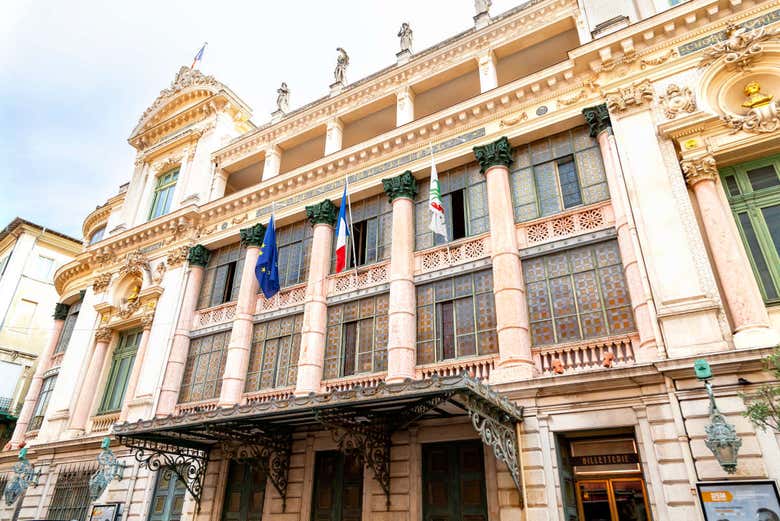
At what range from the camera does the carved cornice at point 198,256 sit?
2069cm

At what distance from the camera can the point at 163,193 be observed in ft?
81.9

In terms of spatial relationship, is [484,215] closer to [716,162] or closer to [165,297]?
[716,162]

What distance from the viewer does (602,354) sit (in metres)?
11.2

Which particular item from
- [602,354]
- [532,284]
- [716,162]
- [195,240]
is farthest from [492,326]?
[195,240]

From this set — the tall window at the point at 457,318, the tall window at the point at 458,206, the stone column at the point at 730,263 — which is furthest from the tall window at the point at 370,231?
the stone column at the point at 730,263

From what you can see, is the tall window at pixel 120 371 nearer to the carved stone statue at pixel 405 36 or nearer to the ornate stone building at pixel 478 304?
the ornate stone building at pixel 478 304

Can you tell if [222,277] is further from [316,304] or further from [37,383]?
[37,383]

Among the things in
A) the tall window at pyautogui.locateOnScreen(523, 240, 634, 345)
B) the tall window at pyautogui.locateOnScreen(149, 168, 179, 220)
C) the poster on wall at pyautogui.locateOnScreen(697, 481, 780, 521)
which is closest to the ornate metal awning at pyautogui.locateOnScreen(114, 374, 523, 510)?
the tall window at pyautogui.locateOnScreen(523, 240, 634, 345)

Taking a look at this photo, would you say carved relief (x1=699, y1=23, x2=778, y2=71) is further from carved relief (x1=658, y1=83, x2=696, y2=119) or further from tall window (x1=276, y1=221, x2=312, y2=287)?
tall window (x1=276, y1=221, x2=312, y2=287)

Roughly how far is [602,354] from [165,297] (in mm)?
16599

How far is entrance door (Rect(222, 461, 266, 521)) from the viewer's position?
14.7m

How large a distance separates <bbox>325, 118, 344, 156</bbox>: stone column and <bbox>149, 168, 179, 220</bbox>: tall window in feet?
30.3

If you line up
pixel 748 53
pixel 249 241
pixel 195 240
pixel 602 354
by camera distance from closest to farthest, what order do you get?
pixel 602 354, pixel 748 53, pixel 249 241, pixel 195 240

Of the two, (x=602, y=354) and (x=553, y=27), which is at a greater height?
(x=553, y=27)
